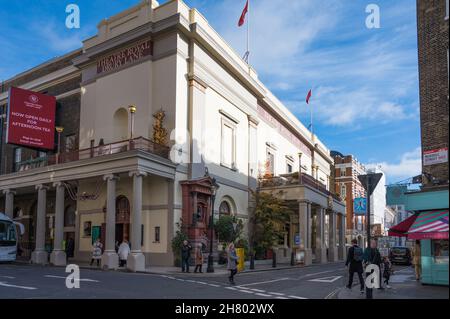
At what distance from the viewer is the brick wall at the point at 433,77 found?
664 inches

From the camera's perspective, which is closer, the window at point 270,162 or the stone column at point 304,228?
the stone column at point 304,228

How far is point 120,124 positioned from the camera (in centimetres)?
3000

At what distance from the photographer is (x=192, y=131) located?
27938 mm

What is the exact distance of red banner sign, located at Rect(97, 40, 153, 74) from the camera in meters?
28.5

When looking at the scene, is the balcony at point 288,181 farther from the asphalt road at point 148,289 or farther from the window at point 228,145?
the asphalt road at point 148,289

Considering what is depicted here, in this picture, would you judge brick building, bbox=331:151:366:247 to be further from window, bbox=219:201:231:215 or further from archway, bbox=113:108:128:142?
archway, bbox=113:108:128:142

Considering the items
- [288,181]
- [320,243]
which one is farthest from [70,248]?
[320,243]

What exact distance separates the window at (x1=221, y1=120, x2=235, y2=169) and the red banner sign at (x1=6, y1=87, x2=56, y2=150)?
11738mm

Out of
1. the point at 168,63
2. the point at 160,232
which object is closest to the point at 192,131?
the point at 168,63

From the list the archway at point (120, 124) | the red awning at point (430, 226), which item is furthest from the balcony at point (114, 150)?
the red awning at point (430, 226)

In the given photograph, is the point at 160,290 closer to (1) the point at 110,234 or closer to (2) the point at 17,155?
(1) the point at 110,234

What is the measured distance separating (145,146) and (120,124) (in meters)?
4.85

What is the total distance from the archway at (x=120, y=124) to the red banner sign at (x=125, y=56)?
2907mm
